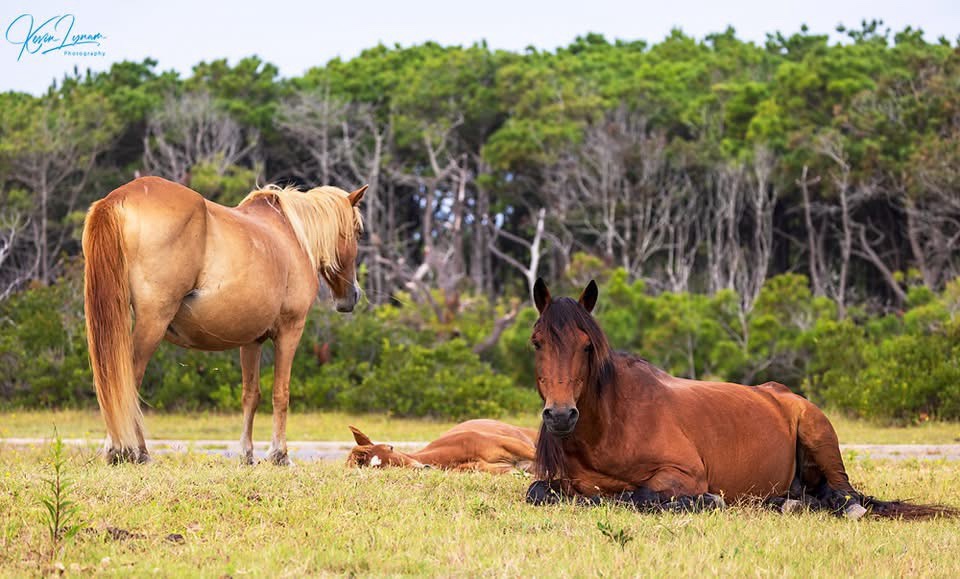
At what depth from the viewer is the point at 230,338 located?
8.64m

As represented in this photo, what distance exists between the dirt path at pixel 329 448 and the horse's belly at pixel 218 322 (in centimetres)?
346

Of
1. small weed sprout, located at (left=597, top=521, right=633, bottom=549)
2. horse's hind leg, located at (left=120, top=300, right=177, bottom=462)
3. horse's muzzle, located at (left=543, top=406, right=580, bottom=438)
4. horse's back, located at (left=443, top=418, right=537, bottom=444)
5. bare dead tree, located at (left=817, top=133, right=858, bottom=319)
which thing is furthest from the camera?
bare dead tree, located at (left=817, top=133, right=858, bottom=319)

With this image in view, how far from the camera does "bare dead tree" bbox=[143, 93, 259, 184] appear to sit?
1512 inches

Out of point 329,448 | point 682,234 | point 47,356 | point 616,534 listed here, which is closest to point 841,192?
point 682,234

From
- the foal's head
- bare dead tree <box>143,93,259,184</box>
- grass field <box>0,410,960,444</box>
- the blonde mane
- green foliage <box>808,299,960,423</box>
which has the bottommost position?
grass field <box>0,410,960,444</box>

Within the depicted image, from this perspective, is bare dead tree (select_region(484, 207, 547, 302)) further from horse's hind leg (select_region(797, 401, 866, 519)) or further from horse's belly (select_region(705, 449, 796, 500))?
horse's belly (select_region(705, 449, 796, 500))

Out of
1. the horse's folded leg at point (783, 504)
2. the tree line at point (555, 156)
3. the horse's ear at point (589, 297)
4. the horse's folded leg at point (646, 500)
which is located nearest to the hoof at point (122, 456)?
the horse's ear at point (589, 297)

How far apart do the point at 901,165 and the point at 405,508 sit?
2978 centimetres

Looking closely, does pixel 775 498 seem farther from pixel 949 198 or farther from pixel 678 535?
pixel 949 198

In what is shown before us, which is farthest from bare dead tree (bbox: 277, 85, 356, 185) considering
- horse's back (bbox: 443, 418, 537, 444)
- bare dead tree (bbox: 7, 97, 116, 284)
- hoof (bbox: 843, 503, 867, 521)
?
hoof (bbox: 843, 503, 867, 521)

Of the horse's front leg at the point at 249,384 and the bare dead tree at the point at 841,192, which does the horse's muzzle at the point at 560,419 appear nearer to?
the horse's front leg at the point at 249,384

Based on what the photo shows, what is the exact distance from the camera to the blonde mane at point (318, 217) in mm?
9531

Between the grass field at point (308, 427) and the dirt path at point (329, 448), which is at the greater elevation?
the dirt path at point (329, 448)

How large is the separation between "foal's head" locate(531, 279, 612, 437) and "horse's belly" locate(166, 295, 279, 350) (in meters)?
2.76
